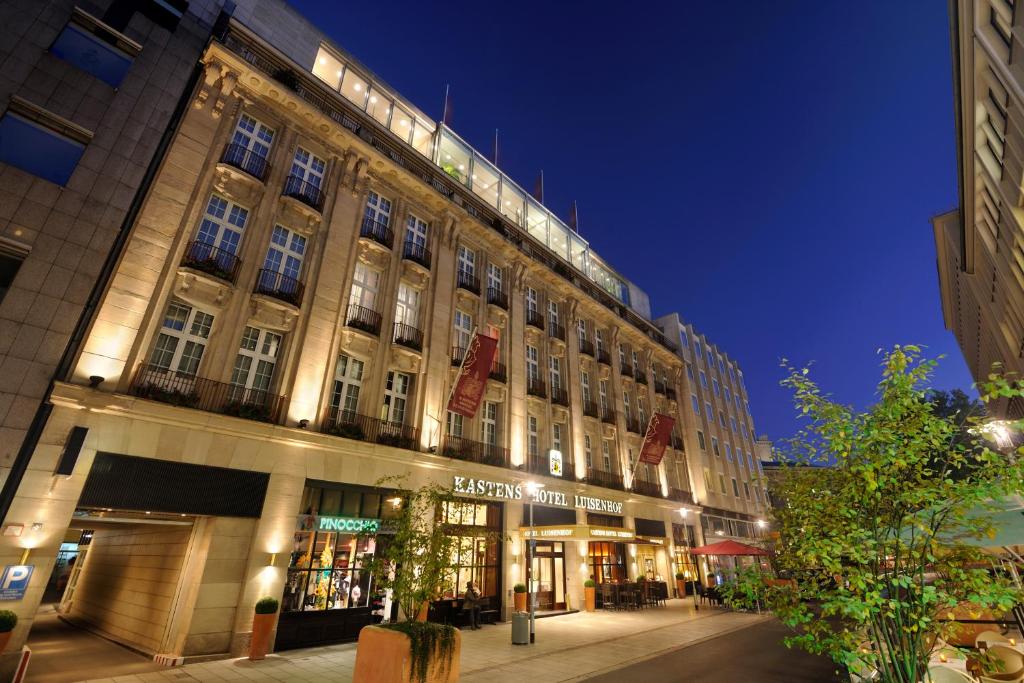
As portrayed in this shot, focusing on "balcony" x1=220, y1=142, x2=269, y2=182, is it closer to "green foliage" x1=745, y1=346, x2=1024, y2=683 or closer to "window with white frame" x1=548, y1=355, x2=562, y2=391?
"window with white frame" x1=548, y1=355, x2=562, y2=391

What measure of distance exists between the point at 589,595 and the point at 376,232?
2181 cm

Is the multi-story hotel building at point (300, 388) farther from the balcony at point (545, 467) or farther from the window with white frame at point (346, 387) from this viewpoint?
the balcony at point (545, 467)

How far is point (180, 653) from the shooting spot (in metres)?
12.3

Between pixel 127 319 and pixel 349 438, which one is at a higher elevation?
pixel 127 319

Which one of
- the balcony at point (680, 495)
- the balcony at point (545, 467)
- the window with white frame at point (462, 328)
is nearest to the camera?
the window with white frame at point (462, 328)

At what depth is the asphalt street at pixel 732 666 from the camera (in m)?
11.8

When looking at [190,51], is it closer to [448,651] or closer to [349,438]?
[349,438]

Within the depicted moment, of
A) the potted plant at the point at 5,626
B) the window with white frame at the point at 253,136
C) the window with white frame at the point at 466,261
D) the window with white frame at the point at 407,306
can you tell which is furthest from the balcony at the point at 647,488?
the potted plant at the point at 5,626

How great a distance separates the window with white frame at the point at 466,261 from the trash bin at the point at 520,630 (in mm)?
16804

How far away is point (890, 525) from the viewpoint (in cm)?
539

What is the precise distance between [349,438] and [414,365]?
16.1 ft

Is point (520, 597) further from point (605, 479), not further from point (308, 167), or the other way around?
point (308, 167)

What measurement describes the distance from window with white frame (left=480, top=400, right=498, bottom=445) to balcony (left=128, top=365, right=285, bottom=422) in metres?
10.5

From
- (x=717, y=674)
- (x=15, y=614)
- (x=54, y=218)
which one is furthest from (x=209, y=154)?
(x=717, y=674)
